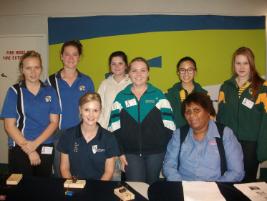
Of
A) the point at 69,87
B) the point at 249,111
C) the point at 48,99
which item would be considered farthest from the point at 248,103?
the point at 48,99

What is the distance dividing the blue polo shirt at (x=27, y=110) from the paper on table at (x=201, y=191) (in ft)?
4.83

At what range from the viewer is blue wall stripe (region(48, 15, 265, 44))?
161 inches

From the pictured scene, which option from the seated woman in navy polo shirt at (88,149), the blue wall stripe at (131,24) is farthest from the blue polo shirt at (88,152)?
the blue wall stripe at (131,24)

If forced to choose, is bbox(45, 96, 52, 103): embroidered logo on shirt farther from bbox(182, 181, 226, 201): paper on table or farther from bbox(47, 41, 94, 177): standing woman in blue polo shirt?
bbox(182, 181, 226, 201): paper on table

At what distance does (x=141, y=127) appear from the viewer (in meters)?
2.50

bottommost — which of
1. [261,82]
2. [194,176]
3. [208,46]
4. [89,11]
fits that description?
[194,176]

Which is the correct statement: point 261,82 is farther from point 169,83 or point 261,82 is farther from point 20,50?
point 20,50

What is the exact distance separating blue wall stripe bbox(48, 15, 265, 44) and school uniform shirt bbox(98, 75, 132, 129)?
52.7 inches

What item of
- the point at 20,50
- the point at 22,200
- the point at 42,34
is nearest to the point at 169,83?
the point at 42,34

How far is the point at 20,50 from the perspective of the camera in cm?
441

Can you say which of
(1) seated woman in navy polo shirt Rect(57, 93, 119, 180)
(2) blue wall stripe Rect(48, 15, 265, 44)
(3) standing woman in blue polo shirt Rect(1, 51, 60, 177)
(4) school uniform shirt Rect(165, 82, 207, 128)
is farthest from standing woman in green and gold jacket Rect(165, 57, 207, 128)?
(2) blue wall stripe Rect(48, 15, 265, 44)

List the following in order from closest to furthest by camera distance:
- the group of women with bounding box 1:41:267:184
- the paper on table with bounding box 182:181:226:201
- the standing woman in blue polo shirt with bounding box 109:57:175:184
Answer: the paper on table with bounding box 182:181:226:201 < the group of women with bounding box 1:41:267:184 < the standing woman in blue polo shirt with bounding box 109:57:175:184

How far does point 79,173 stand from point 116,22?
2.72 metres

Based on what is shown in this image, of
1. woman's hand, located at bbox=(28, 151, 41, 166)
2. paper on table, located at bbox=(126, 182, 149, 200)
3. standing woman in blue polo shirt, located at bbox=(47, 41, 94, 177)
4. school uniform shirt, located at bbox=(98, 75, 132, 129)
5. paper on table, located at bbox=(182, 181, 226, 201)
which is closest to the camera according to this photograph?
paper on table, located at bbox=(182, 181, 226, 201)
